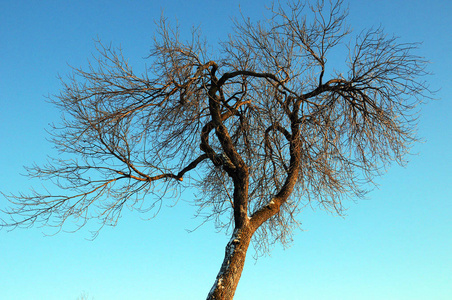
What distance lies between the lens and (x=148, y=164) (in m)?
7.39

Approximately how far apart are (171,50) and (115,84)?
110cm

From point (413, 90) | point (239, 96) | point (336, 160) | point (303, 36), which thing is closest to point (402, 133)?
point (413, 90)

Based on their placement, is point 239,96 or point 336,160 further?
point 239,96

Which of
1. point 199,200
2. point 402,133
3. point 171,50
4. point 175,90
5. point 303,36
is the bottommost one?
point 199,200

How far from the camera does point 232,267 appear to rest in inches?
252

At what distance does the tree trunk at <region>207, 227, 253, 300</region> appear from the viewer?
6207mm

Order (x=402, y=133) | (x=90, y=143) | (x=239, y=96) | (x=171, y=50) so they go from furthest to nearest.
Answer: (x=239, y=96) → (x=402, y=133) → (x=171, y=50) → (x=90, y=143)

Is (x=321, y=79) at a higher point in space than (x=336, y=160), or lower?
higher

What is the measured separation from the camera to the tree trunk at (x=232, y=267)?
6207 millimetres

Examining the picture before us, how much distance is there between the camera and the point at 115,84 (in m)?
7.39

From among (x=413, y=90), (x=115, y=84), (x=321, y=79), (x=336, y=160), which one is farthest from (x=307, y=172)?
(x=115, y=84)

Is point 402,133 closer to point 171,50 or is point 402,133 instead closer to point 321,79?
point 321,79

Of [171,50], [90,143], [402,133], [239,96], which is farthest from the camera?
[239,96]

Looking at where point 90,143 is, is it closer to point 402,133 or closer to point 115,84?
point 115,84
